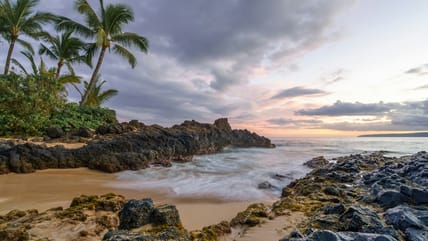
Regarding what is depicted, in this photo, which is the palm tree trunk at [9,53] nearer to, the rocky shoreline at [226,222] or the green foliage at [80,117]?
the green foliage at [80,117]

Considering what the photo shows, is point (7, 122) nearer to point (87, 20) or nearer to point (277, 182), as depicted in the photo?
point (87, 20)

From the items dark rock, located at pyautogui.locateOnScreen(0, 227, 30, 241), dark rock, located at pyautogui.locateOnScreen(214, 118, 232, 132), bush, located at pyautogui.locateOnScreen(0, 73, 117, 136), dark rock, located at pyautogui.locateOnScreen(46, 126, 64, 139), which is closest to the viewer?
dark rock, located at pyautogui.locateOnScreen(0, 227, 30, 241)

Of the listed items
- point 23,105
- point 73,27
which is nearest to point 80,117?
point 23,105

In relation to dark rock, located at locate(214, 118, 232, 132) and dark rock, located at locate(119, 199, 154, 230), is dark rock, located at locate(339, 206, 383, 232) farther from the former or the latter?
dark rock, located at locate(214, 118, 232, 132)

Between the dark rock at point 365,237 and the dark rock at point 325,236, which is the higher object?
the dark rock at point 325,236

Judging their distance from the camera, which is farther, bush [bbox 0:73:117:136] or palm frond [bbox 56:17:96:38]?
palm frond [bbox 56:17:96:38]

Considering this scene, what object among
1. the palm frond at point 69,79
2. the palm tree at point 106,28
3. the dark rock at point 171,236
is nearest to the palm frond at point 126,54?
the palm tree at point 106,28

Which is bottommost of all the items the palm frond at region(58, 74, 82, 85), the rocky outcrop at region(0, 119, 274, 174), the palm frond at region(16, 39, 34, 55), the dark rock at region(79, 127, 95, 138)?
the rocky outcrop at region(0, 119, 274, 174)

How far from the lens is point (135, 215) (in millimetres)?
2824

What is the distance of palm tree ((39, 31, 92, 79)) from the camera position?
17672 millimetres

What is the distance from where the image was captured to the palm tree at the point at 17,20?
1605 cm

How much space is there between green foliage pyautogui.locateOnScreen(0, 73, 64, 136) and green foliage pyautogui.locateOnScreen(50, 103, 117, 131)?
606mm

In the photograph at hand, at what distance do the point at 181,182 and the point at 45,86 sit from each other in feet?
34.5

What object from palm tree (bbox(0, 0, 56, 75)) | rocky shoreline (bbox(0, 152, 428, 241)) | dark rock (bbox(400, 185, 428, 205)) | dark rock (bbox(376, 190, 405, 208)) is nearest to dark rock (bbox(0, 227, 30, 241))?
rocky shoreline (bbox(0, 152, 428, 241))
